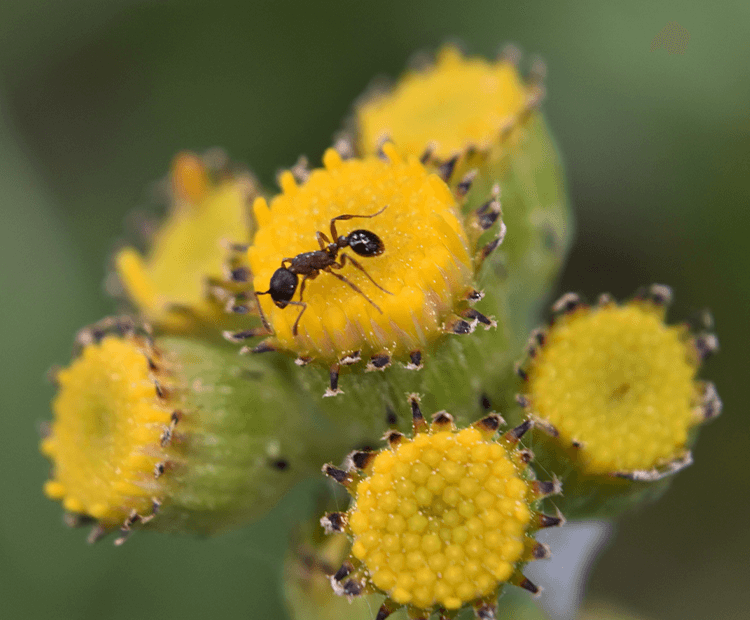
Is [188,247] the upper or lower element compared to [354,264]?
upper

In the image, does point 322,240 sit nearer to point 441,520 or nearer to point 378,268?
point 378,268

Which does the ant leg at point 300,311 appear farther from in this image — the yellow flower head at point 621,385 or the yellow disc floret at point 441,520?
the yellow flower head at point 621,385

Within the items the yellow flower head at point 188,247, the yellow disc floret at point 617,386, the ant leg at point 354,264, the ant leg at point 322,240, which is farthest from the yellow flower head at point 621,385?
the yellow flower head at point 188,247

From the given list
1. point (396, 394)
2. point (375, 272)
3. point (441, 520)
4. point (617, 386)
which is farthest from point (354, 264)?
point (617, 386)

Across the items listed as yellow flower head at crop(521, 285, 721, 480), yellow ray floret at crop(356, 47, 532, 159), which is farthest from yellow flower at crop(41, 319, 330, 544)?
yellow ray floret at crop(356, 47, 532, 159)

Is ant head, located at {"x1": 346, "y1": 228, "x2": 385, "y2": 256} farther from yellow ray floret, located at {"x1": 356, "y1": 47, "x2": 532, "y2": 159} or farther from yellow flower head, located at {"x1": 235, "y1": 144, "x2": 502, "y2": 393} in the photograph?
yellow ray floret, located at {"x1": 356, "y1": 47, "x2": 532, "y2": 159}

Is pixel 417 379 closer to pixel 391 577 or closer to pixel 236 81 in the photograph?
pixel 391 577
